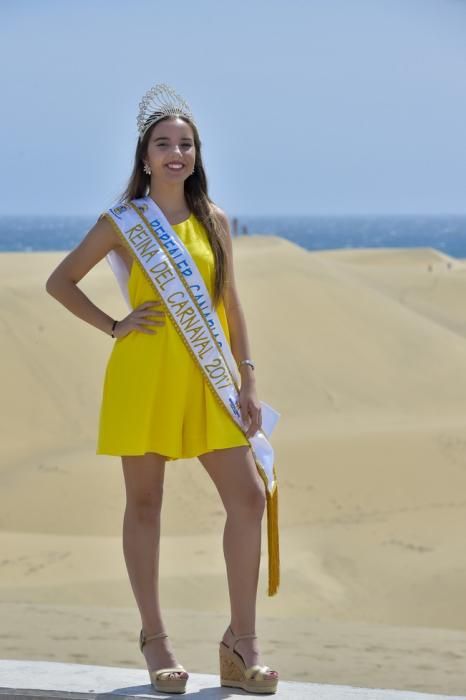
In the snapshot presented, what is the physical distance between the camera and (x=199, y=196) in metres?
4.88

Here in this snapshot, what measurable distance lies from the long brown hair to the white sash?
0.07 meters

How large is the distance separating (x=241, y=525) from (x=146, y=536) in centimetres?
34

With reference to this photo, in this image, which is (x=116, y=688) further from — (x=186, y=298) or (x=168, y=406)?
(x=186, y=298)

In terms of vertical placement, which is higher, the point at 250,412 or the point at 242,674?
the point at 250,412

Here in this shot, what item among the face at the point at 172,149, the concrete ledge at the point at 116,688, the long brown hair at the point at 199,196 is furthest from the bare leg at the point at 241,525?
the face at the point at 172,149

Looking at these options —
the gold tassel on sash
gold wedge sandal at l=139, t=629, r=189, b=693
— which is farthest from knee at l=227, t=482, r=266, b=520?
gold wedge sandal at l=139, t=629, r=189, b=693

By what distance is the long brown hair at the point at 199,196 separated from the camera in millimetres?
4789

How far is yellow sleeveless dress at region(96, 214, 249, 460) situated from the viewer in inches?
183

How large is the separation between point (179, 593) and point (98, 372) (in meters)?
7.99

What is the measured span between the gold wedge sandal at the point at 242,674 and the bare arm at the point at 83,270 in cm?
117

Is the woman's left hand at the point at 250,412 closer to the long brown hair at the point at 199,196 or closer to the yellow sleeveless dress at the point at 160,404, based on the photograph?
the yellow sleeveless dress at the point at 160,404

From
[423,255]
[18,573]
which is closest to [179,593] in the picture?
[18,573]

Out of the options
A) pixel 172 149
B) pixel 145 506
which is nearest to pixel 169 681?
pixel 145 506

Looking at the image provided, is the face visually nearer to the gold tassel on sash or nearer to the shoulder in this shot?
the shoulder
